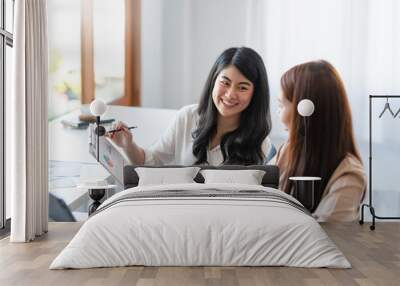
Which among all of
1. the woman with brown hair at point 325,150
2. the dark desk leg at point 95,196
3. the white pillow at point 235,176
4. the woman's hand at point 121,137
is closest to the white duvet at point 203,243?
the white pillow at point 235,176

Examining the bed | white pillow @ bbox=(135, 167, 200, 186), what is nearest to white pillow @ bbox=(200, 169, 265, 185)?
white pillow @ bbox=(135, 167, 200, 186)

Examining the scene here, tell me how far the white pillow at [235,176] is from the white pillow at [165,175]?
0.19m

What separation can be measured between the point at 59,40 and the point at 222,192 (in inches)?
116

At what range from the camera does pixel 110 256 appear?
4.28 m

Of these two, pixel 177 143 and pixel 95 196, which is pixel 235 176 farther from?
pixel 95 196

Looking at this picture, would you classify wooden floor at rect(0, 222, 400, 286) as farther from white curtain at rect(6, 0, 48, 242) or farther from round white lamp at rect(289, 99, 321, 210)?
round white lamp at rect(289, 99, 321, 210)

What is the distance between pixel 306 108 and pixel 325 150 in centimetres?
57

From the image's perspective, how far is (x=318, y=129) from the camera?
21.9 ft

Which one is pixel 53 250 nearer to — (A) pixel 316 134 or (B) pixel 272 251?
(B) pixel 272 251

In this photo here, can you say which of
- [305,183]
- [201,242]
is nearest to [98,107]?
[305,183]

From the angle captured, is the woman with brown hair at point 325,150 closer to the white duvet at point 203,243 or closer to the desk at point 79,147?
the desk at point 79,147

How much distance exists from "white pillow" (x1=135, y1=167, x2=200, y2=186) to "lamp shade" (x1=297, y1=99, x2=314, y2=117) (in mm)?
1241

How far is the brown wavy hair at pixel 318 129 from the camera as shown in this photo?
6.66m

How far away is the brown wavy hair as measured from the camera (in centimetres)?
666
